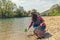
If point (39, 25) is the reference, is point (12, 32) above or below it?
below

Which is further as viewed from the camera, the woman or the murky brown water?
the murky brown water

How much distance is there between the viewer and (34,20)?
10578 millimetres

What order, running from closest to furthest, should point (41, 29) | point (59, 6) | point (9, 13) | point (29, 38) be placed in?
1. point (41, 29)
2. point (29, 38)
3. point (59, 6)
4. point (9, 13)

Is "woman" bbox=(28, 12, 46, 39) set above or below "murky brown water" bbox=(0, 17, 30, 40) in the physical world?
above

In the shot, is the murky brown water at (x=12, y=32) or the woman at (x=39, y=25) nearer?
the woman at (x=39, y=25)

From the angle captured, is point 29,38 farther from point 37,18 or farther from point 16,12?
point 16,12

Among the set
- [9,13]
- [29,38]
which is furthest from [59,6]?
[29,38]

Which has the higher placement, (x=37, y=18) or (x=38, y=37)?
(x=37, y=18)

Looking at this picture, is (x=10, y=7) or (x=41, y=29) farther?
(x=10, y=7)

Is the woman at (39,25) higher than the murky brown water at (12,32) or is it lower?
higher

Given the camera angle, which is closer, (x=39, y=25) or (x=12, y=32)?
(x=39, y=25)

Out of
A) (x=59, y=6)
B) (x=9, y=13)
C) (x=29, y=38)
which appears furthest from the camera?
(x=9, y=13)

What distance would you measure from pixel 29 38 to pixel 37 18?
4.70 ft

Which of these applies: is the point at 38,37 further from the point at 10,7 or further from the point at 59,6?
the point at 10,7
